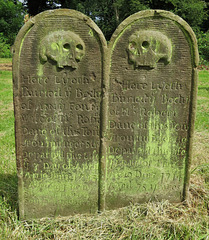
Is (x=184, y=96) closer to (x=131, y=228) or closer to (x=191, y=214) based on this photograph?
(x=191, y=214)

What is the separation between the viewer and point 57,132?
2.89 metres

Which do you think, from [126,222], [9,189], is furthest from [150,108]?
[9,189]

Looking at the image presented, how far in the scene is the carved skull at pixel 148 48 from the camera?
108 inches

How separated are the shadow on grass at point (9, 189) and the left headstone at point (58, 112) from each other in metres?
0.30

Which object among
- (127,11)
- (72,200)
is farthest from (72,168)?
(127,11)

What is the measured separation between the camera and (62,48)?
8.86 ft

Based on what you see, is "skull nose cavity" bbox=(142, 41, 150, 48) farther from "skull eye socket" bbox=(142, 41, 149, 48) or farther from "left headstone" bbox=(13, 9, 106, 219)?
"left headstone" bbox=(13, 9, 106, 219)

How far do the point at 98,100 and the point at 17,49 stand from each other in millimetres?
972

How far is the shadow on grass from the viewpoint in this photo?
10.6 ft

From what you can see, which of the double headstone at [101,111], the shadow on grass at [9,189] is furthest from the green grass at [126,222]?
the double headstone at [101,111]

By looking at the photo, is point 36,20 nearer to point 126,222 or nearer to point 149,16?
point 149,16

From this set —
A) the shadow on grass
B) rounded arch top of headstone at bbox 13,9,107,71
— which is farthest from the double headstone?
the shadow on grass

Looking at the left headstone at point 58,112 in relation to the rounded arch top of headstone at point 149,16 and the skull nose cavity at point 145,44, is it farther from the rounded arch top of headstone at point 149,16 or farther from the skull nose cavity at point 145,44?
the skull nose cavity at point 145,44

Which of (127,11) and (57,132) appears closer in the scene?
(57,132)
